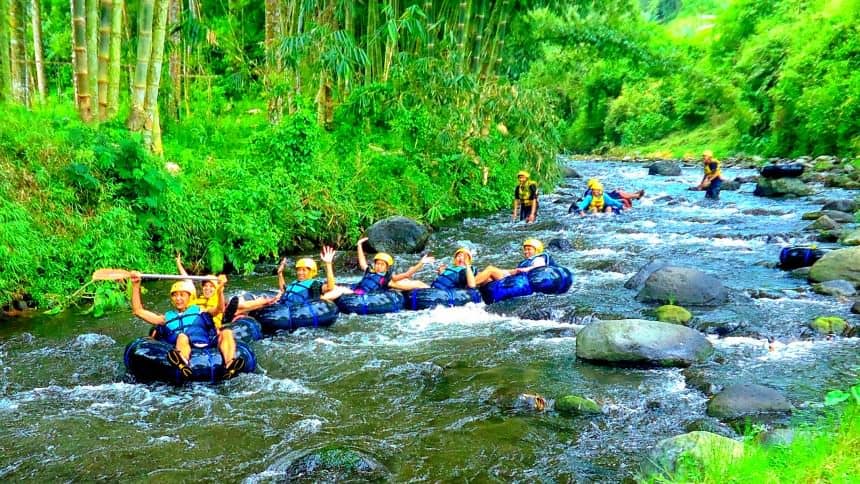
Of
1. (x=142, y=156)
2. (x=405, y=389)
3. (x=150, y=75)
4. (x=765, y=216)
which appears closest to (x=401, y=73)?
(x=150, y=75)

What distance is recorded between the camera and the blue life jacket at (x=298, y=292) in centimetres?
745

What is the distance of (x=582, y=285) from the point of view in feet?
28.8

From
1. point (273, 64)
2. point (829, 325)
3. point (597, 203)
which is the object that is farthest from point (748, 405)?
point (597, 203)

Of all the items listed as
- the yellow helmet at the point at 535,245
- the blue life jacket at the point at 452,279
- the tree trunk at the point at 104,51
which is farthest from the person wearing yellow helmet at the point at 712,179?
the tree trunk at the point at 104,51

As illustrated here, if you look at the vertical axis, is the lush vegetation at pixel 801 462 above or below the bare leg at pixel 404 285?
above

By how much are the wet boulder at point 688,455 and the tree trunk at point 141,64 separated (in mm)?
7691

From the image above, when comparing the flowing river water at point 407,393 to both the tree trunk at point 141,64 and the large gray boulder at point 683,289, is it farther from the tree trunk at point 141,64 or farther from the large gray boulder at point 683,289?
the tree trunk at point 141,64

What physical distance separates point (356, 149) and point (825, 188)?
35.9 ft

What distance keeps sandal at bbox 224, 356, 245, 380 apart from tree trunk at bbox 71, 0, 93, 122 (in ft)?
17.1

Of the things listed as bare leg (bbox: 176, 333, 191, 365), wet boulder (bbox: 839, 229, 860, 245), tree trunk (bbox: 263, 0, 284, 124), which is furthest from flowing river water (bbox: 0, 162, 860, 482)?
tree trunk (bbox: 263, 0, 284, 124)

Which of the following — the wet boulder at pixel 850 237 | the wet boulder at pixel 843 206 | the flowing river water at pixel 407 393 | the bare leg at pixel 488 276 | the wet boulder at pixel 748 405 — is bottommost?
the flowing river water at pixel 407 393

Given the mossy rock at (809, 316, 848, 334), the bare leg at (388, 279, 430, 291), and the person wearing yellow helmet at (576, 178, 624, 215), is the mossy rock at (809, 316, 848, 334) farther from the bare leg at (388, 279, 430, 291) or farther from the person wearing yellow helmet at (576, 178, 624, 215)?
the person wearing yellow helmet at (576, 178, 624, 215)

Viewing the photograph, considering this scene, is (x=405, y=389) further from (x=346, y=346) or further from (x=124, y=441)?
(x=124, y=441)

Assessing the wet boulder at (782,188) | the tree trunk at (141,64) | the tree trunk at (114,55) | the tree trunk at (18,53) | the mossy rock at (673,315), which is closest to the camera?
the mossy rock at (673,315)
